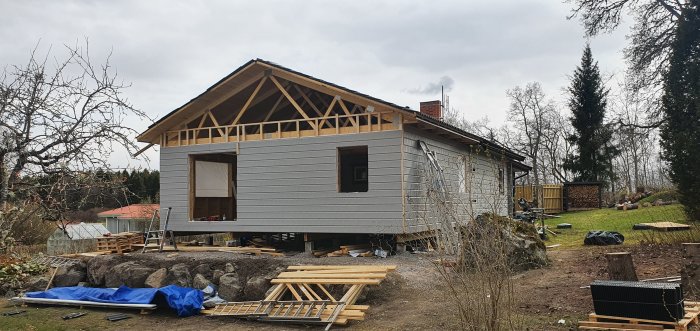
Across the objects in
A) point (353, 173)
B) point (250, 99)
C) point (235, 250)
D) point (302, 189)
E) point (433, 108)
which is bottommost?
point (235, 250)

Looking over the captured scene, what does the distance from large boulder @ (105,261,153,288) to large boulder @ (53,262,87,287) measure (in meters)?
1.07

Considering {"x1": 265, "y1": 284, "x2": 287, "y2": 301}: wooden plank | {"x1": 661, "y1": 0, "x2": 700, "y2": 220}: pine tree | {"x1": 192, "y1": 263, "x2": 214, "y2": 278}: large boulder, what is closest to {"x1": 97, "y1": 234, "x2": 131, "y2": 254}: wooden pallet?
{"x1": 192, "y1": 263, "x2": 214, "y2": 278}: large boulder

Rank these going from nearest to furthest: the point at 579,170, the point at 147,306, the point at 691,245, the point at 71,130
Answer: the point at 71,130, the point at 691,245, the point at 147,306, the point at 579,170

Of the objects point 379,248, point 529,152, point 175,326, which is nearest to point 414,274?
point 379,248

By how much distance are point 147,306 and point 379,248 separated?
5.74 metres

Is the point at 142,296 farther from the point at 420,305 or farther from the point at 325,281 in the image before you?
the point at 420,305

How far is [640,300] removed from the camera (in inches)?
272

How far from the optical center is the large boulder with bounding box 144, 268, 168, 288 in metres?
11.4

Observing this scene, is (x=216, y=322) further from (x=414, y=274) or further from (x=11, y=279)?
(x=11, y=279)

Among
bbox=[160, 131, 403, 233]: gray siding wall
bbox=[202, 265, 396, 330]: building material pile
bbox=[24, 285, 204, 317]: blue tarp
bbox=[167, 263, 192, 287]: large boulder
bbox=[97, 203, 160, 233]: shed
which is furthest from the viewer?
bbox=[97, 203, 160, 233]: shed

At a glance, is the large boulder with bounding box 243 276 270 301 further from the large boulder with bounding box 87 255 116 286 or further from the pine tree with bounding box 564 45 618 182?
the pine tree with bounding box 564 45 618 182

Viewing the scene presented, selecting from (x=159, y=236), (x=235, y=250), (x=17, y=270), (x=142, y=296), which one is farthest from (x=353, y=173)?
(x=17, y=270)

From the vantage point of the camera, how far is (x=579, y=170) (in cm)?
3622

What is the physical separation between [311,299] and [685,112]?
42.1 ft
